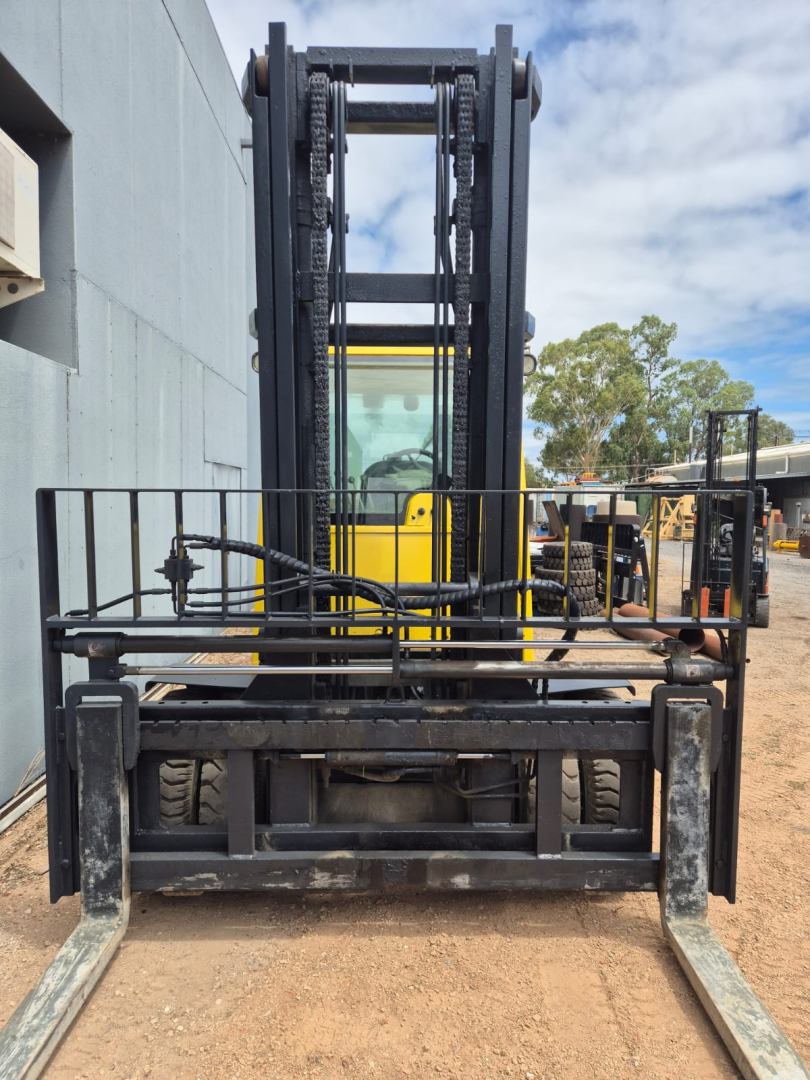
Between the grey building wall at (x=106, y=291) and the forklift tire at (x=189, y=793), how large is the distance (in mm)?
1613

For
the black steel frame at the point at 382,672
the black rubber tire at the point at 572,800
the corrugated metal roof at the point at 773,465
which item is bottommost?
the black rubber tire at the point at 572,800

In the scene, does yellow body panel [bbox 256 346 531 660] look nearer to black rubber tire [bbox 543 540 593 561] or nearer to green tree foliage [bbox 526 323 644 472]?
black rubber tire [bbox 543 540 593 561]

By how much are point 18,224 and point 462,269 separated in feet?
10.3

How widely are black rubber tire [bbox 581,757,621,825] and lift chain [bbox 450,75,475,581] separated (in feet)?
4.57

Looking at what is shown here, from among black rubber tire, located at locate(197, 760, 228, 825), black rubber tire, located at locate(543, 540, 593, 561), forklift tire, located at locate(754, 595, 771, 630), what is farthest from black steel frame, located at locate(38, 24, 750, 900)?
forklift tire, located at locate(754, 595, 771, 630)

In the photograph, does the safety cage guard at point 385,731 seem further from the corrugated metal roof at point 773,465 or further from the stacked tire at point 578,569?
the corrugated metal roof at point 773,465

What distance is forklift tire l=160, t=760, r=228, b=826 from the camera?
3088 mm

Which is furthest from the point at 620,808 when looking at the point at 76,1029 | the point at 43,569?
the point at 43,569

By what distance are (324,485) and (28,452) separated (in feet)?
8.17

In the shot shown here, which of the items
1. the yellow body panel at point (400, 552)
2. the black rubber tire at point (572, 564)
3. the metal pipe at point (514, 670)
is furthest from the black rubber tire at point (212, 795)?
the black rubber tire at point (572, 564)

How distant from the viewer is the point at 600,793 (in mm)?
3096

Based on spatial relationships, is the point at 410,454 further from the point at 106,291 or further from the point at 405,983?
the point at 106,291

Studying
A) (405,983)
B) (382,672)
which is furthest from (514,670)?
(405,983)

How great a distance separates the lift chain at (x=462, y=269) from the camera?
2771 mm
